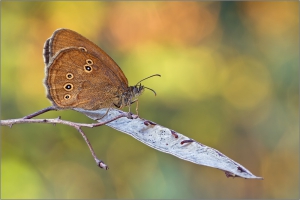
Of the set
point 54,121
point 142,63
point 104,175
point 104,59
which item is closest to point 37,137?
point 104,175

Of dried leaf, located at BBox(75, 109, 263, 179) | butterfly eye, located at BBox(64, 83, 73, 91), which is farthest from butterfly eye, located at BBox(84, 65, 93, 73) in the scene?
dried leaf, located at BBox(75, 109, 263, 179)

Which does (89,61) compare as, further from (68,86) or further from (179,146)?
(179,146)

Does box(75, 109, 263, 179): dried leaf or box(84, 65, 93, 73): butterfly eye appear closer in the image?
box(75, 109, 263, 179): dried leaf

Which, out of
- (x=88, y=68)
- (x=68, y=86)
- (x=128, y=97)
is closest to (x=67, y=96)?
(x=68, y=86)

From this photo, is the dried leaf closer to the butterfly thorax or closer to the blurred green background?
the butterfly thorax

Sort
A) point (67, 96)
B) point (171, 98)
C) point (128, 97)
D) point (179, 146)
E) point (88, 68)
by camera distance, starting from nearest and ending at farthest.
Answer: point (179, 146), point (67, 96), point (88, 68), point (128, 97), point (171, 98)

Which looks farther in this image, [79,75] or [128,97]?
[128,97]
